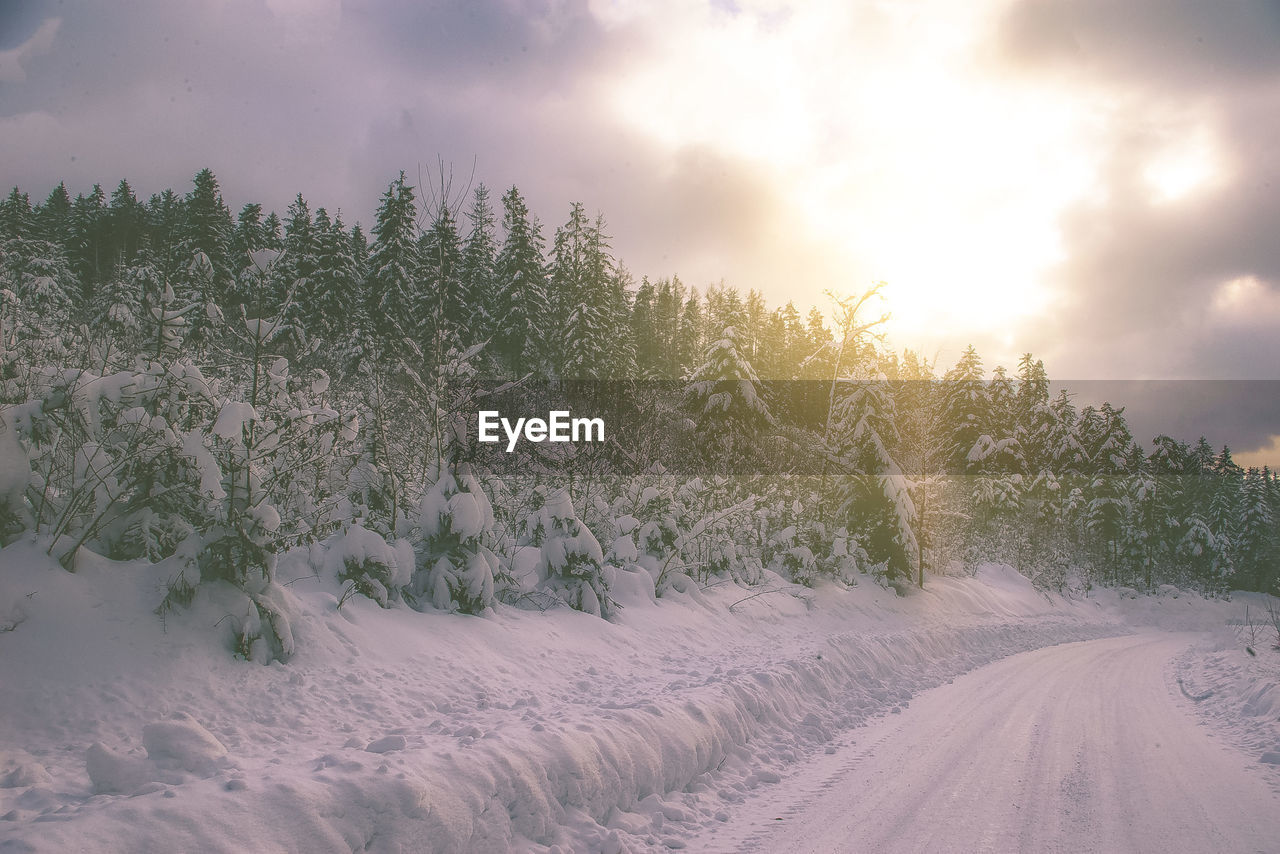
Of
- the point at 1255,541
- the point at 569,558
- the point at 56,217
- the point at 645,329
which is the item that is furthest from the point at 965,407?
the point at 56,217

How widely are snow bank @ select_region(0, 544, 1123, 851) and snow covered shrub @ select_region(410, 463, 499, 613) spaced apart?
0.37 m

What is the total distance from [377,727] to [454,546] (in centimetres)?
320

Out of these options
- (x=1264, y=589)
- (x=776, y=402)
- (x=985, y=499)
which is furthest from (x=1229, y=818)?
(x=1264, y=589)

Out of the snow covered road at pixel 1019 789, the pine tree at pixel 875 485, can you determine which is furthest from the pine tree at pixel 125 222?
the snow covered road at pixel 1019 789

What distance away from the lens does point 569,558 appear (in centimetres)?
1011

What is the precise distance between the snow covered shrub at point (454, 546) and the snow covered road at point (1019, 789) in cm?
431

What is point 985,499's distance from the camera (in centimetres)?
4481

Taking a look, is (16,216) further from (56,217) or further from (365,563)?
(365,563)

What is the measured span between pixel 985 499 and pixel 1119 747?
4195 centimetres

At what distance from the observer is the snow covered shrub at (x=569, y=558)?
1010cm

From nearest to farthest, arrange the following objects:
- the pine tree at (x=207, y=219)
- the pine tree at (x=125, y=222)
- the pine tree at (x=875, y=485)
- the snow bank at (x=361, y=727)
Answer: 1. the snow bank at (x=361, y=727)
2. the pine tree at (x=875, y=485)
3. the pine tree at (x=207, y=219)
4. the pine tree at (x=125, y=222)

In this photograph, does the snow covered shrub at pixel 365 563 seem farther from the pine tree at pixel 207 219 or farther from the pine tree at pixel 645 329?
the pine tree at pixel 645 329

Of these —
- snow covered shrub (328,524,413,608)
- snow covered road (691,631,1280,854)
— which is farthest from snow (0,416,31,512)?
snow covered road (691,631,1280,854)

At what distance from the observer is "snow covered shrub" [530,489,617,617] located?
398 inches
